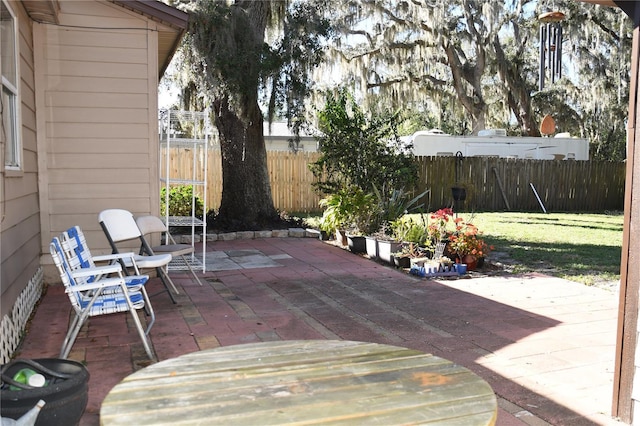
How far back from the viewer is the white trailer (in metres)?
15.7

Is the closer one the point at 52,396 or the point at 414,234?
the point at 52,396

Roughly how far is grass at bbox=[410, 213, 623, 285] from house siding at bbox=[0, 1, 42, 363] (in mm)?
4958

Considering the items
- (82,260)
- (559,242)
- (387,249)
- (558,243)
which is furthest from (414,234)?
(82,260)

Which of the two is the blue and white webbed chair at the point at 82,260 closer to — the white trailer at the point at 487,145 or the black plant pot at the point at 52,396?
the black plant pot at the point at 52,396

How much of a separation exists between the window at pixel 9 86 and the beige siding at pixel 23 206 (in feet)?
0.42

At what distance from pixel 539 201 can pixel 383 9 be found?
6.96m

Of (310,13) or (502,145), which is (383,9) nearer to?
(502,145)

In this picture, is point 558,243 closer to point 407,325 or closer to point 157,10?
point 407,325

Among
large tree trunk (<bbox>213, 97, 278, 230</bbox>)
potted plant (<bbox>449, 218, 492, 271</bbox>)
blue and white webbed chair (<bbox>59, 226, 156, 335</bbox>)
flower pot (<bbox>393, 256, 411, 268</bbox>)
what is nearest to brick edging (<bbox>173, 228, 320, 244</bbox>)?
large tree trunk (<bbox>213, 97, 278, 230</bbox>)

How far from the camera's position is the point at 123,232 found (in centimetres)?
473

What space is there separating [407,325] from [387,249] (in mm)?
2688

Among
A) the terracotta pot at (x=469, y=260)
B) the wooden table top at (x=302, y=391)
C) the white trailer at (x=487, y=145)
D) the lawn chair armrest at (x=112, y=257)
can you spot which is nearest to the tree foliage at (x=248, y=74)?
the terracotta pot at (x=469, y=260)

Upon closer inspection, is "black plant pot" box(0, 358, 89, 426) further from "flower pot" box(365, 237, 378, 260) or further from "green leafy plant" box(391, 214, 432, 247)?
"flower pot" box(365, 237, 378, 260)

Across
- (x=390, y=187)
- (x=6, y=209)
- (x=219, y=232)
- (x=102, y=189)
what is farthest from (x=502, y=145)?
(x=6, y=209)
